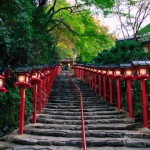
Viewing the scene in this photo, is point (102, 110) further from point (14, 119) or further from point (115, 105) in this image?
point (14, 119)

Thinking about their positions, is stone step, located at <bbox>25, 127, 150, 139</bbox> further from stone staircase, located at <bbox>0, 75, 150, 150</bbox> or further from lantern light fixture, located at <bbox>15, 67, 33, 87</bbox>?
lantern light fixture, located at <bbox>15, 67, 33, 87</bbox>

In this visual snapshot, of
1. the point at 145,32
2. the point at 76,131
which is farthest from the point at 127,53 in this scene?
the point at 145,32

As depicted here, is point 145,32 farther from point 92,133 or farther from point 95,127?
point 92,133

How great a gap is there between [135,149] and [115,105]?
5.89 metres

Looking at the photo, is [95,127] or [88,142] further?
[95,127]

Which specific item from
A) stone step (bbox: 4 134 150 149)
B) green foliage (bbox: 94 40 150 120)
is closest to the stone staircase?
stone step (bbox: 4 134 150 149)

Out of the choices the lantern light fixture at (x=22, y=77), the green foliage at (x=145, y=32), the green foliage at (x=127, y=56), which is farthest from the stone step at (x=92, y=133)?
the green foliage at (x=145, y=32)

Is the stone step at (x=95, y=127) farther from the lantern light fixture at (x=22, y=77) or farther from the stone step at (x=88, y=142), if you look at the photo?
the lantern light fixture at (x=22, y=77)

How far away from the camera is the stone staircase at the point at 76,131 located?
7.73 meters

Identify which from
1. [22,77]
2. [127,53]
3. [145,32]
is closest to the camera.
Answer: [22,77]

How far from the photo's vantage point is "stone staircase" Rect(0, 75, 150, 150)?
773 cm

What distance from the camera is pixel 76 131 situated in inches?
350

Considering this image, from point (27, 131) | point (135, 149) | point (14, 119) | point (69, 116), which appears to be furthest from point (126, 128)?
point (14, 119)

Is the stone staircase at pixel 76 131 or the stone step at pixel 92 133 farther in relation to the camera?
the stone step at pixel 92 133
